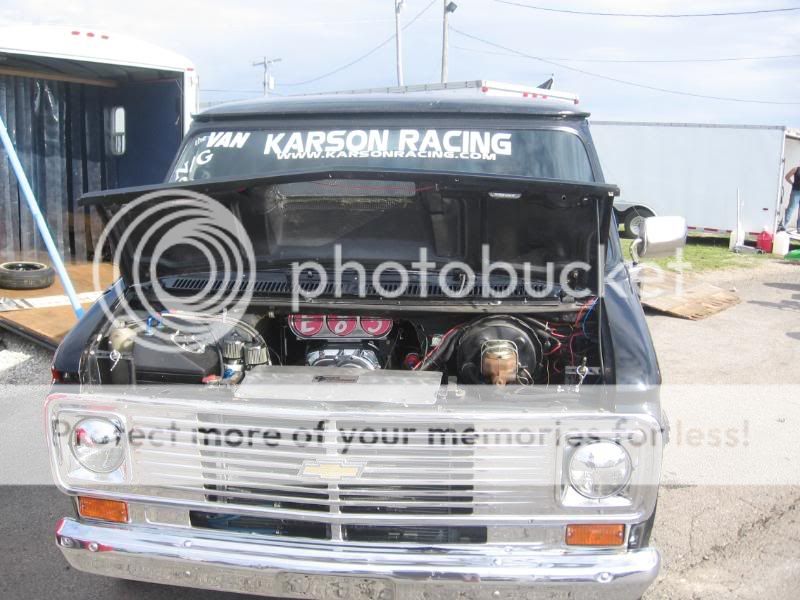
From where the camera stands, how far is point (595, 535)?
2.51 meters

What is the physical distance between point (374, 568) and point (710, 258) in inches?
524

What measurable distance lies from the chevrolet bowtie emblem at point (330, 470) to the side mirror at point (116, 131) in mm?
6704

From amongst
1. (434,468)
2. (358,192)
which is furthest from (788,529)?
(358,192)

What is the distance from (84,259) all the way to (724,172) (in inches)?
516

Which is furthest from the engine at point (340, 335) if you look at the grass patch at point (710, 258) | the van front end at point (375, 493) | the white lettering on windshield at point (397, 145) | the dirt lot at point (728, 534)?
the grass patch at point (710, 258)

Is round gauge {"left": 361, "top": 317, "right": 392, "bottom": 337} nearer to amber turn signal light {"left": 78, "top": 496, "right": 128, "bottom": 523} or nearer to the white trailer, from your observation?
amber turn signal light {"left": 78, "top": 496, "right": 128, "bottom": 523}

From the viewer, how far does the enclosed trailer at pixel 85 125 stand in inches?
316

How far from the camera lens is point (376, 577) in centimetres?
244

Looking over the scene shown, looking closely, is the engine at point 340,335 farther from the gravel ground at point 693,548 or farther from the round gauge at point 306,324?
the gravel ground at point 693,548

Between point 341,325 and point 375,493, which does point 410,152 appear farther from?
point 375,493

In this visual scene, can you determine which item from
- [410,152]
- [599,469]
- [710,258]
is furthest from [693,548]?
[710,258]

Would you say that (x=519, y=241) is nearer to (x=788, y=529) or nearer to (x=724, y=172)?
(x=788, y=529)

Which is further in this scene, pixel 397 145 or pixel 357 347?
pixel 397 145

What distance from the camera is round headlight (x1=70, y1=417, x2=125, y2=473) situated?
2652mm
